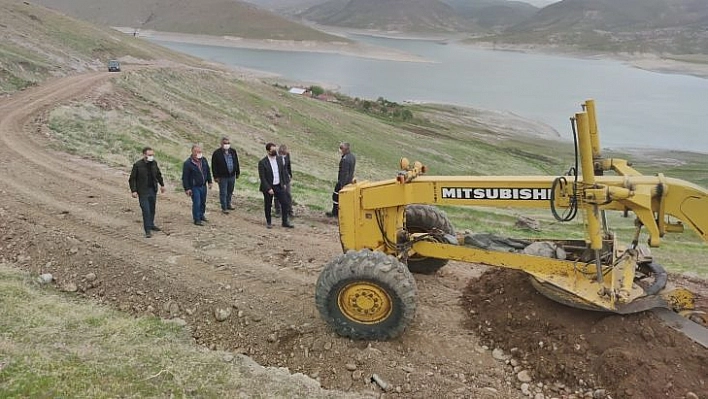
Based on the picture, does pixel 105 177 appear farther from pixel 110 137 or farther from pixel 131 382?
pixel 131 382

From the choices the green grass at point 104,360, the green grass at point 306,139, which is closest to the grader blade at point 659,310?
the green grass at point 104,360

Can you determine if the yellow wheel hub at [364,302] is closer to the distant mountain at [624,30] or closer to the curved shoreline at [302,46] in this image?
the curved shoreline at [302,46]

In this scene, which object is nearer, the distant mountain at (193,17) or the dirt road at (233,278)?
the dirt road at (233,278)

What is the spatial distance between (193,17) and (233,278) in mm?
144117

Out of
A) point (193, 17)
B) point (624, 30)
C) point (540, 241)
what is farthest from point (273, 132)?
point (624, 30)

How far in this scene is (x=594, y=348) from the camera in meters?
5.96

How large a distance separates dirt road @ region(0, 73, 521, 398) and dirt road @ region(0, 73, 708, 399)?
0.02 metres

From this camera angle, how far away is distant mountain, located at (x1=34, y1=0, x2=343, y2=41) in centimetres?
12569

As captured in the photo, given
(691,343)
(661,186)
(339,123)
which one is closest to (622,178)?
(661,186)

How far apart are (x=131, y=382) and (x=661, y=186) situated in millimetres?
5122

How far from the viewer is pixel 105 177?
12.4m

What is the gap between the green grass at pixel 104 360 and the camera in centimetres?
513

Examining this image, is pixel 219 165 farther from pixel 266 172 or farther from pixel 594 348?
pixel 594 348

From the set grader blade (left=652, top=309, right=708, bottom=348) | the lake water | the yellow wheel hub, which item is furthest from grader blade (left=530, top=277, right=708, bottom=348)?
the lake water
